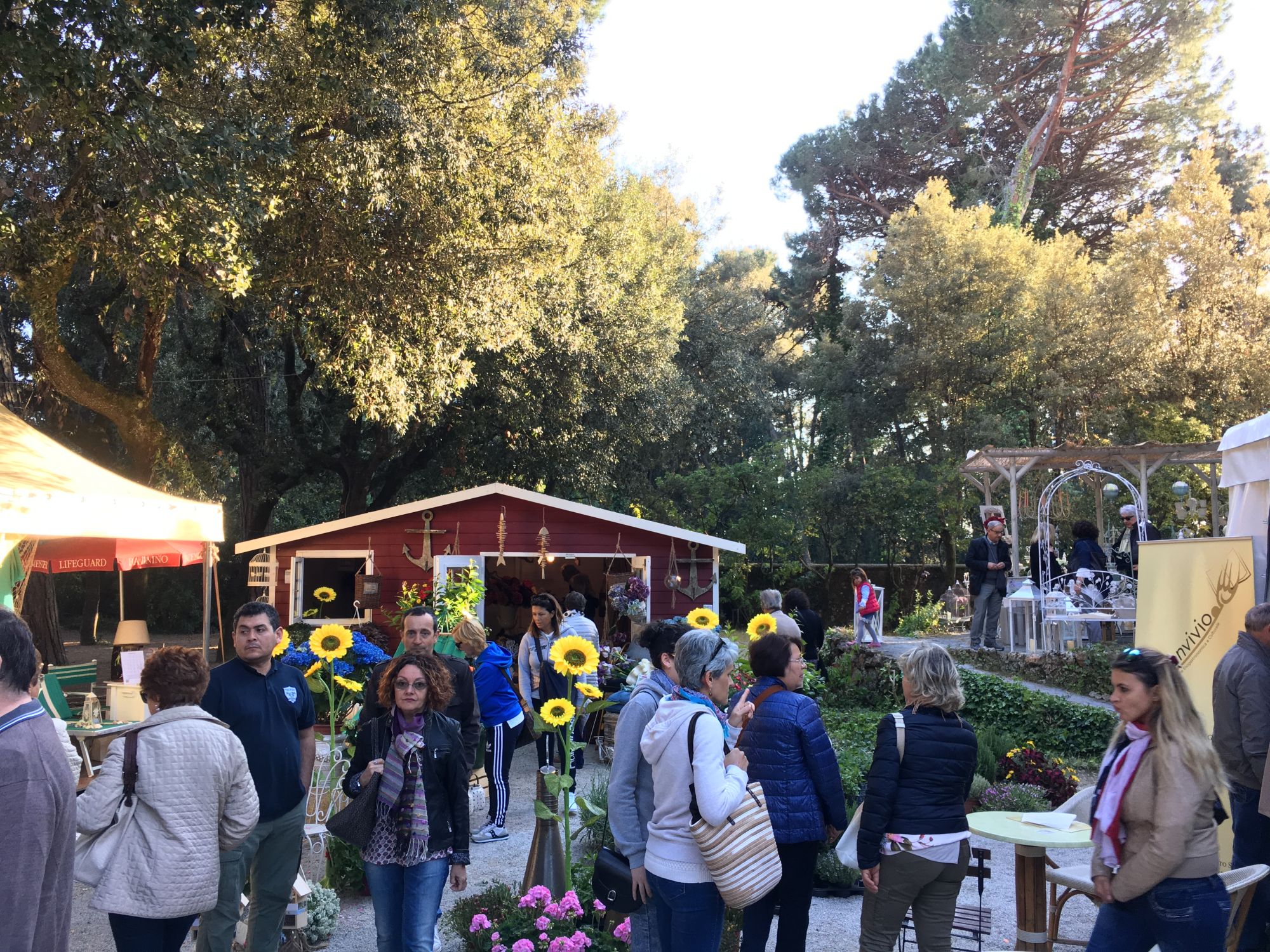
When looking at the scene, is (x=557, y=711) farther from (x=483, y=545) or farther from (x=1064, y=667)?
(x=483, y=545)

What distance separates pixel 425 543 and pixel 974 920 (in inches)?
466

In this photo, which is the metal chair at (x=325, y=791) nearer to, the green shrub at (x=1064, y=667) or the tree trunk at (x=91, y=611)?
the green shrub at (x=1064, y=667)

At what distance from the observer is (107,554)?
34.4ft

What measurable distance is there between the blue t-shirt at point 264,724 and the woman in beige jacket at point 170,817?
0.62 m

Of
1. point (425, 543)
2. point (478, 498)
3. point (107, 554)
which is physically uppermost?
point (478, 498)

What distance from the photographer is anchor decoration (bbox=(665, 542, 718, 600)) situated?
52.5 feet

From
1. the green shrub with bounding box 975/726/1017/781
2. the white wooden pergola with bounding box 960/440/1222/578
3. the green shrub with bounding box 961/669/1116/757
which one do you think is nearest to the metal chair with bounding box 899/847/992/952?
the green shrub with bounding box 975/726/1017/781

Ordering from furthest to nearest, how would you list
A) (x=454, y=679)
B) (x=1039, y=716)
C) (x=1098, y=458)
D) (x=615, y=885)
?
1. (x=1098, y=458)
2. (x=1039, y=716)
3. (x=454, y=679)
4. (x=615, y=885)

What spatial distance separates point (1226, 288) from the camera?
2405 centimetres

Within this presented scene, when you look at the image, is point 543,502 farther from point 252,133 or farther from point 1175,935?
point 1175,935

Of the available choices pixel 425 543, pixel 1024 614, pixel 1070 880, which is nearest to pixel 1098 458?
pixel 1024 614

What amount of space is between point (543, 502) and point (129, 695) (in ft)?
24.8

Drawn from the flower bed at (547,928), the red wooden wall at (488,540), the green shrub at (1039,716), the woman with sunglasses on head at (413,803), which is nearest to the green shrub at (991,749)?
the green shrub at (1039,716)

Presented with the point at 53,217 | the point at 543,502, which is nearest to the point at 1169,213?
the point at 543,502
